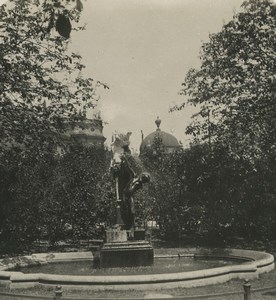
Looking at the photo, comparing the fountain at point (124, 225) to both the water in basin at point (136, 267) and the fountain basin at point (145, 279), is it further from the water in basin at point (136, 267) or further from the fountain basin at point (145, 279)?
the fountain basin at point (145, 279)

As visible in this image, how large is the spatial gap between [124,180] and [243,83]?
9160 mm

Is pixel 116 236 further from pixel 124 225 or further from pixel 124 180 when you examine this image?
pixel 124 180

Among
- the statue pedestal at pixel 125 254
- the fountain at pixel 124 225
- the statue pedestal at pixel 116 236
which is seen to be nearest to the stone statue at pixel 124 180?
the fountain at pixel 124 225

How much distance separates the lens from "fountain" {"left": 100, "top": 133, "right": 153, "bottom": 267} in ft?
47.8

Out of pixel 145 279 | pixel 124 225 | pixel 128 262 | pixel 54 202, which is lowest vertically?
pixel 145 279

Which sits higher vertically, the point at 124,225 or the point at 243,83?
the point at 243,83

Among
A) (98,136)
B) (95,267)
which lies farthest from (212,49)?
(98,136)

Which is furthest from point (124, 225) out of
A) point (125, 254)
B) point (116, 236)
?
point (125, 254)

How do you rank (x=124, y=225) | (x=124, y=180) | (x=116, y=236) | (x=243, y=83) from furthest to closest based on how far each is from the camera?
(x=243, y=83) → (x=124, y=180) → (x=124, y=225) → (x=116, y=236)

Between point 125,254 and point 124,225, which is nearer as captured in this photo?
point 125,254

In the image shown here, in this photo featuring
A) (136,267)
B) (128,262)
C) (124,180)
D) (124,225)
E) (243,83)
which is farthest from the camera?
(243,83)

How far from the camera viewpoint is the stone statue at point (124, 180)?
1538 cm

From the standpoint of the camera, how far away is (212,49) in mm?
23406

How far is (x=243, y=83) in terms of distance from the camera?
2222 cm
